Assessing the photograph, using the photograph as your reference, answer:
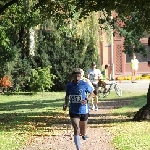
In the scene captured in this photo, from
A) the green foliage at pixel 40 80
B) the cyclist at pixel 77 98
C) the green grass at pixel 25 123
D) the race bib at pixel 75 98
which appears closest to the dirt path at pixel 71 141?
the green grass at pixel 25 123

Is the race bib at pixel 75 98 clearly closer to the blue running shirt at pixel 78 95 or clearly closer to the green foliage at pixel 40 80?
the blue running shirt at pixel 78 95

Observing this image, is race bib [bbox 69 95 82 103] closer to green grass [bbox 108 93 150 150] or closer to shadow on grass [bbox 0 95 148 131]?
green grass [bbox 108 93 150 150]

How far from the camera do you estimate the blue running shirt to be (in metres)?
11.4

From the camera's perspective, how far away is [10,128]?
630 inches

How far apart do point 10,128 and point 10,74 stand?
20310mm

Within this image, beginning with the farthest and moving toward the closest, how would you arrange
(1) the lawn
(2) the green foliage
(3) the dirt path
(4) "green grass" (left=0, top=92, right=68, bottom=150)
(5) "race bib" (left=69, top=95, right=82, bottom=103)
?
(2) the green foliage → (4) "green grass" (left=0, top=92, right=68, bottom=150) → (1) the lawn → (3) the dirt path → (5) "race bib" (left=69, top=95, right=82, bottom=103)

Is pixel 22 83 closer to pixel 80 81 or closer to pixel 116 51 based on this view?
pixel 116 51

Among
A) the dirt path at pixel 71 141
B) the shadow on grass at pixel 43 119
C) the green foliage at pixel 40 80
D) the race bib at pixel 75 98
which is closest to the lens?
the race bib at pixel 75 98

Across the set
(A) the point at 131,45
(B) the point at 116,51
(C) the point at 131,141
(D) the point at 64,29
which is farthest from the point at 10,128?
(B) the point at 116,51

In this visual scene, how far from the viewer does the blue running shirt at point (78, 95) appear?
11.4m

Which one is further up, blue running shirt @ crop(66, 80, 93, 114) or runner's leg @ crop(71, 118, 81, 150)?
blue running shirt @ crop(66, 80, 93, 114)

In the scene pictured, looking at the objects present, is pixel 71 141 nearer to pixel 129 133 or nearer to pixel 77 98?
pixel 77 98

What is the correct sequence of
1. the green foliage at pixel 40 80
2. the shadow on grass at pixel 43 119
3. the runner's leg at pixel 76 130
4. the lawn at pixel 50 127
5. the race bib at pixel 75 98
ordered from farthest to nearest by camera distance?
the green foliage at pixel 40 80
the shadow on grass at pixel 43 119
the lawn at pixel 50 127
the race bib at pixel 75 98
the runner's leg at pixel 76 130

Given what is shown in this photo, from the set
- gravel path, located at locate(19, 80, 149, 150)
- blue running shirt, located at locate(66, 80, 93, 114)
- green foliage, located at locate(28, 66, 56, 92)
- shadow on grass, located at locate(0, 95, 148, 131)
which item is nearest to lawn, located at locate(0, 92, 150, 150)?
shadow on grass, located at locate(0, 95, 148, 131)
